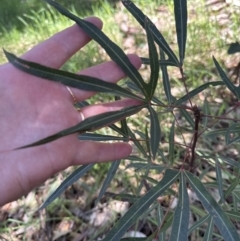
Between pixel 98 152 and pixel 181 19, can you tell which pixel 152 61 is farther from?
pixel 98 152

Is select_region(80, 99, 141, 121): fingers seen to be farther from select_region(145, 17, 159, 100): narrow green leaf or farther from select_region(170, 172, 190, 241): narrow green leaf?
select_region(170, 172, 190, 241): narrow green leaf

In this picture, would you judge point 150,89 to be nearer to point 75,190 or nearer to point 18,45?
point 75,190

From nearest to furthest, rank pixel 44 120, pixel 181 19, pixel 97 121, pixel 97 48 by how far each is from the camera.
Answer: pixel 97 121 → pixel 181 19 → pixel 44 120 → pixel 97 48

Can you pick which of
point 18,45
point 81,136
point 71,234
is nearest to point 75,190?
point 71,234

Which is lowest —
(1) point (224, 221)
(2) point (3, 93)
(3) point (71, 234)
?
(3) point (71, 234)

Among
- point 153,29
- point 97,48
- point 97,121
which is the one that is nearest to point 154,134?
point 97,121

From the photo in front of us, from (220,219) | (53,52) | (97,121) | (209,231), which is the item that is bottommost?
(209,231)

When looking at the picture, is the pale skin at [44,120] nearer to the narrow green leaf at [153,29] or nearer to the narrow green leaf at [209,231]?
the narrow green leaf at [153,29]
